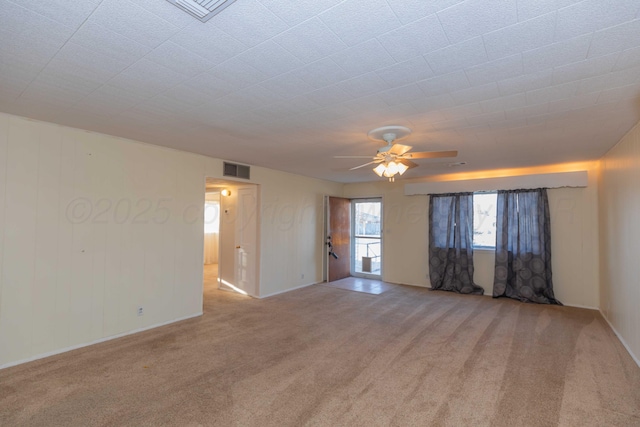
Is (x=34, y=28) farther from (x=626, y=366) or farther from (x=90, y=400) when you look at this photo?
(x=626, y=366)

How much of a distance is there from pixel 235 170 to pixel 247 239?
4.71 feet

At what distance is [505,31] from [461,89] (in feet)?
2.27

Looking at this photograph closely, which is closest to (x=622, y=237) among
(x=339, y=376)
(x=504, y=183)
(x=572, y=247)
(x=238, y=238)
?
(x=572, y=247)

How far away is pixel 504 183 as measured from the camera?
5.68m

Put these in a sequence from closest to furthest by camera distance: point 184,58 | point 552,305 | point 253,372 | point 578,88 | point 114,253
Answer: point 184,58
point 578,88
point 253,372
point 114,253
point 552,305

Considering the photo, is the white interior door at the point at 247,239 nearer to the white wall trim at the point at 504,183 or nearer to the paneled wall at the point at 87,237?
the paneled wall at the point at 87,237

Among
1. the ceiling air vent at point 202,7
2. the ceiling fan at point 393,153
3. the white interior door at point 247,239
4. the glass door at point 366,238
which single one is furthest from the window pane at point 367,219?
the ceiling air vent at point 202,7

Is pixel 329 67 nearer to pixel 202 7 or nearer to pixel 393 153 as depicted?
pixel 202 7

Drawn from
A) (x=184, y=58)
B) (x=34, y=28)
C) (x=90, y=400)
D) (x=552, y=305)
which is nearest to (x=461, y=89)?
(x=184, y=58)

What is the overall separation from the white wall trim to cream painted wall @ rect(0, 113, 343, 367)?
4.15 metres

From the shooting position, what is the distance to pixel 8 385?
2607mm

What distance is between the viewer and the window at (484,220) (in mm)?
5998

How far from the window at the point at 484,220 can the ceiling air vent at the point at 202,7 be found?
5903mm

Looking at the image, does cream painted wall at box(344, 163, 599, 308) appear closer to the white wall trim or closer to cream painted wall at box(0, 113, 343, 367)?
the white wall trim
